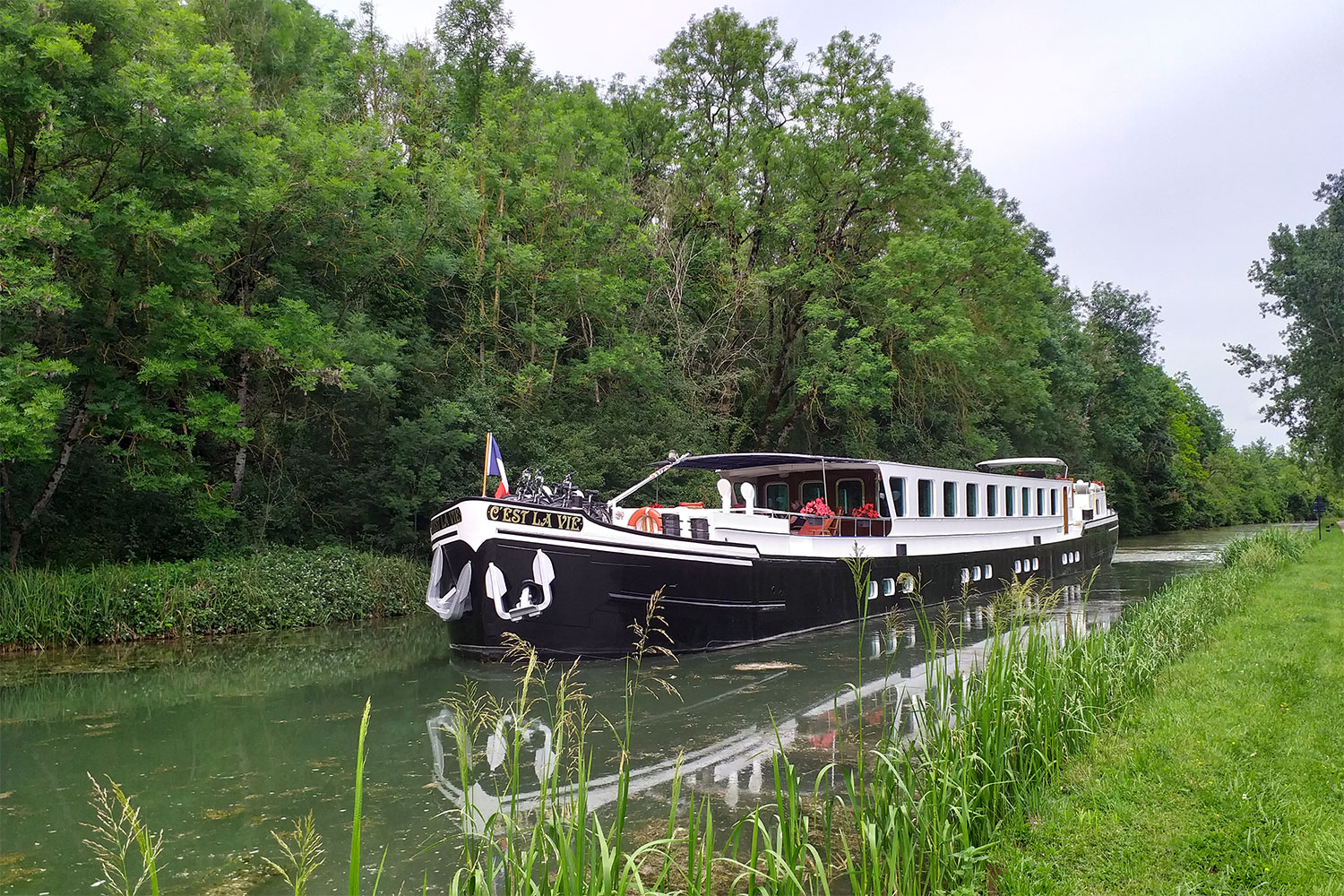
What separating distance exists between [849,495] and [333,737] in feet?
35.0

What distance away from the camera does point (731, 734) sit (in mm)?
8477

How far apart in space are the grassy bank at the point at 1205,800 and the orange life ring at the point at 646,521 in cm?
726

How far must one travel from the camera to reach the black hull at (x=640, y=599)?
460 inches

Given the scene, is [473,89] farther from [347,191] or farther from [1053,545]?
[1053,545]

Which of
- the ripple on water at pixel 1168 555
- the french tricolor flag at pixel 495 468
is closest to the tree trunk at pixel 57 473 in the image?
the french tricolor flag at pixel 495 468

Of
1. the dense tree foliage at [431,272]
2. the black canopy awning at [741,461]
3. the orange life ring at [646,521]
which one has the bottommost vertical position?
the orange life ring at [646,521]

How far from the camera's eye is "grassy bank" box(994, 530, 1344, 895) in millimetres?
4359

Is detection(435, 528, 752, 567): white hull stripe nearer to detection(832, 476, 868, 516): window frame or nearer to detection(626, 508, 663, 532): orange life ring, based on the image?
detection(626, 508, 663, 532): orange life ring

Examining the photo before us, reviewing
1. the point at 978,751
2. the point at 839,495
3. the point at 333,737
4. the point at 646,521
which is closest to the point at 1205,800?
the point at 978,751

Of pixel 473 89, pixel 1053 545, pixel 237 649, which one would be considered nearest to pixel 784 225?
pixel 473 89

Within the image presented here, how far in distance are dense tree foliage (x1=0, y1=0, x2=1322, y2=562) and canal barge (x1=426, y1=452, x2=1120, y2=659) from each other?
5.94 m

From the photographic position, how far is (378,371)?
17.3 metres

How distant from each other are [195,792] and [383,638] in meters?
8.44

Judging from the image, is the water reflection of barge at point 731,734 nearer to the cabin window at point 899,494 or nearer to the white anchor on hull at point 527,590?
the white anchor on hull at point 527,590
